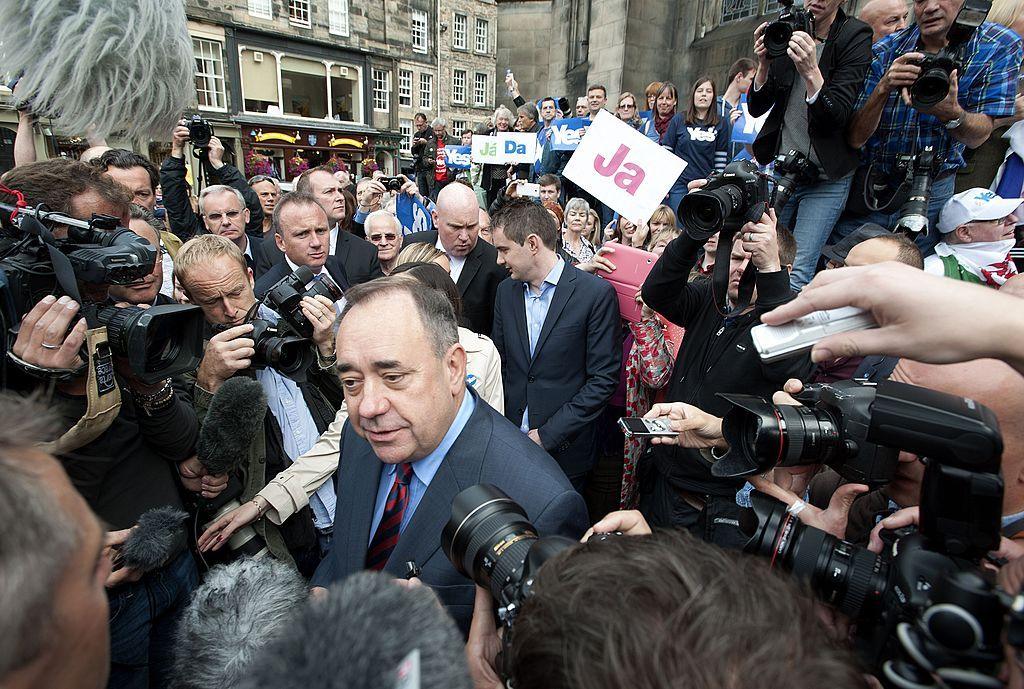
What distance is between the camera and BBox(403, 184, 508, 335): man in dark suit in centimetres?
432

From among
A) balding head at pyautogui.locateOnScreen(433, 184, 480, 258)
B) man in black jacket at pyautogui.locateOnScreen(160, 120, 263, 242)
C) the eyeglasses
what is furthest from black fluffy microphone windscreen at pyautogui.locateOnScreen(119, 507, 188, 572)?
man in black jacket at pyautogui.locateOnScreen(160, 120, 263, 242)

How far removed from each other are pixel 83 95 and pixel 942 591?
4166 millimetres

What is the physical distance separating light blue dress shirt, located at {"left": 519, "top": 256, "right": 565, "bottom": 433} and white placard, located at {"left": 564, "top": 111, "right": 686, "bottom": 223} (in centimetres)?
89

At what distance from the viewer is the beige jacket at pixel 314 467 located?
93.4 inches

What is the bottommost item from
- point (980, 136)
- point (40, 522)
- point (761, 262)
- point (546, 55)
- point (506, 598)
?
point (506, 598)

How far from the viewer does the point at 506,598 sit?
109 cm

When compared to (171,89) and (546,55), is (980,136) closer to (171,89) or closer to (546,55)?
(171,89)

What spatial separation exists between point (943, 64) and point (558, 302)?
8.38ft

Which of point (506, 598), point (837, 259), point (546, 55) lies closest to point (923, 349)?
point (506, 598)

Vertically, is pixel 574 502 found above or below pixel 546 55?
below

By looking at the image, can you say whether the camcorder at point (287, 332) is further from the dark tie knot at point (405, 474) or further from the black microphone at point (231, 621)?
the black microphone at point (231, 621)

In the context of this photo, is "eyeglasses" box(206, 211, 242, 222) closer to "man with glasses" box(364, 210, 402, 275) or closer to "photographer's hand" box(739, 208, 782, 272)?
"man with glasses" box(364, 210, 402, 275)

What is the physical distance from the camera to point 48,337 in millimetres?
1670

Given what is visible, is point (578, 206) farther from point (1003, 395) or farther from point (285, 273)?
point (1003, 395)
